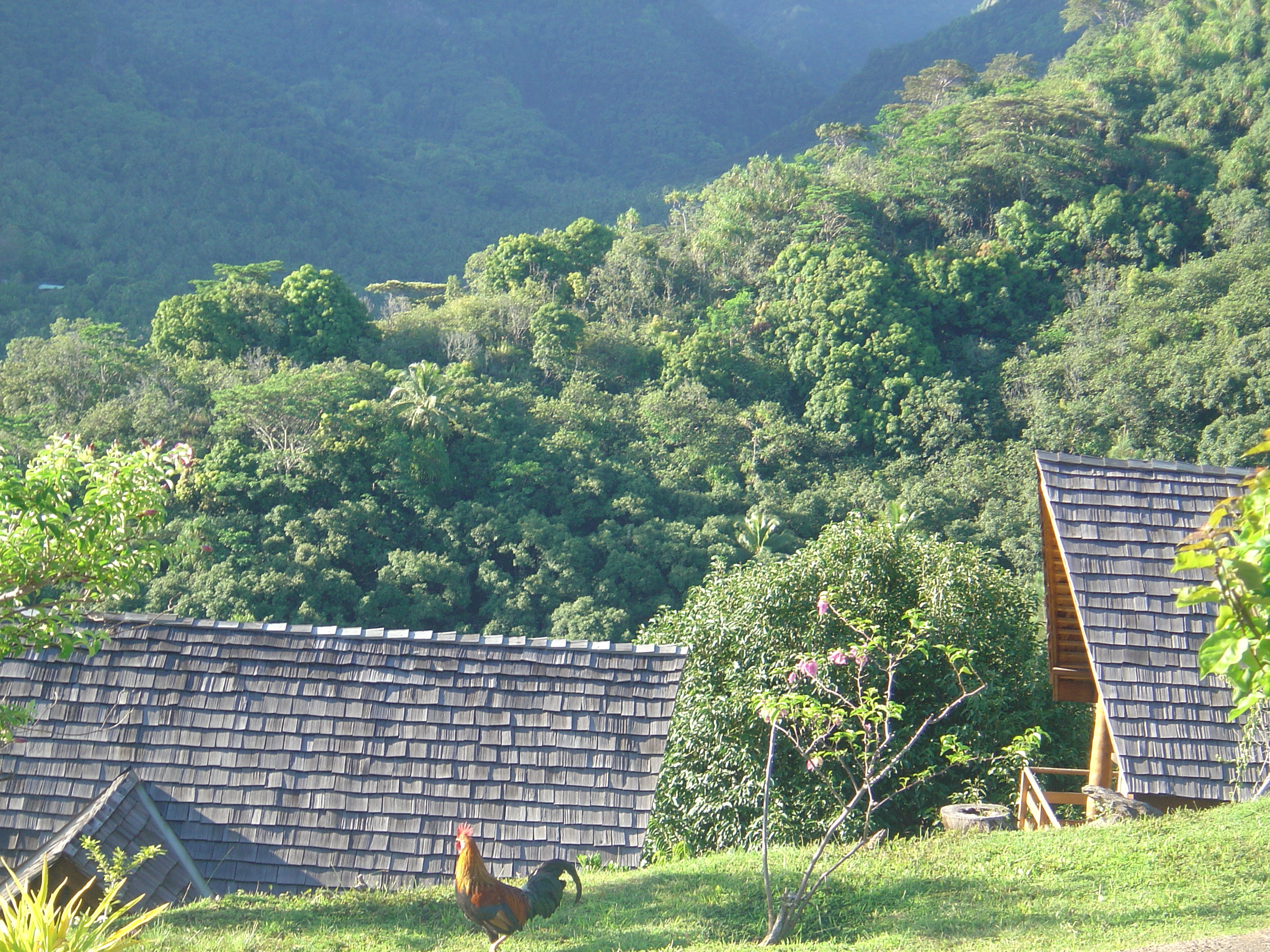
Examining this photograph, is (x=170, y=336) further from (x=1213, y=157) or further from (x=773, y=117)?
(x=773, y=117)

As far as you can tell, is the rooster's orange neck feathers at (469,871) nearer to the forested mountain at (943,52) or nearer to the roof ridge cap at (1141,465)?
the roof ridge cap at (1141,465)

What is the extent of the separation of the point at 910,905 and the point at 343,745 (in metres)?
3.97

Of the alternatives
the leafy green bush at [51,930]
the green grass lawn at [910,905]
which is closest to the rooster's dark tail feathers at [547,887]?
the green grass lawn at [910,905]

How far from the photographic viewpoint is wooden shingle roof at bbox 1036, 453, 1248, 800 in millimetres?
7750

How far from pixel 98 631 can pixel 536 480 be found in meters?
32.8

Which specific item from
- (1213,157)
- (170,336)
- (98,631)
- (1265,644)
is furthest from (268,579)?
(1213,157)

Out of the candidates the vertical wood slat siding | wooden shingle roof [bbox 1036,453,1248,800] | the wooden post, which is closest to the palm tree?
the vertical wood slat siding

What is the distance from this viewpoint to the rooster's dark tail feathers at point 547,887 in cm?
614

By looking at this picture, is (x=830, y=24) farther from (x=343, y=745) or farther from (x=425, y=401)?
(x=343, y=745)

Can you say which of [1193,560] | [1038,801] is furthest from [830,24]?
[1193,560]

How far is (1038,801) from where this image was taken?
323 inches

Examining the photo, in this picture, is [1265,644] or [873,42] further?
[873,42]

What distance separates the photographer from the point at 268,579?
1267 inches

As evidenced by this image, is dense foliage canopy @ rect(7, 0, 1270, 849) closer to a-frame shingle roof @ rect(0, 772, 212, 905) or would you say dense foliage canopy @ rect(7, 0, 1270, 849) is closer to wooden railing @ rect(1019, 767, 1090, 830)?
wooden railing @ rect(1019, 767, 1090, 830)
